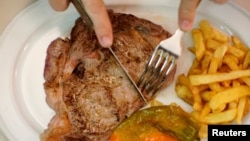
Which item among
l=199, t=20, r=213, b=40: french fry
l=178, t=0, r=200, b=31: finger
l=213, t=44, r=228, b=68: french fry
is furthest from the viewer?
l=199, t=20, r=213, b=40: french fry

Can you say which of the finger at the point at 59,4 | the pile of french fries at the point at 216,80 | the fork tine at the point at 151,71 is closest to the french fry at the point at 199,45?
the pile of french fries at the point at 216,80

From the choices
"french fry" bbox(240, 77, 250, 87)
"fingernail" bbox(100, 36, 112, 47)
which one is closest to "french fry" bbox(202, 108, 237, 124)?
"french fry" bbox(240, 77, 250, 87)

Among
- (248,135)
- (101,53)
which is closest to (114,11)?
(101,53)

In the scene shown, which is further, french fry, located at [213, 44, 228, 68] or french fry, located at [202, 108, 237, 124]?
french fry, located at [213, 44, 228, 68]

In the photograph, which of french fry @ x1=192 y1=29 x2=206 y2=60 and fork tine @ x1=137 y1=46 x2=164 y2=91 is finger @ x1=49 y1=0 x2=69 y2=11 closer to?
fork tine @ x1=137 y1=46 x2=164 y2=91

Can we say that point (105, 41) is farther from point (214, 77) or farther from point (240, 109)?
point (240, 109)

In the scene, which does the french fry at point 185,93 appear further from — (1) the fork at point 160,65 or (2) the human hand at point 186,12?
(2) the human hand at point 186,12
